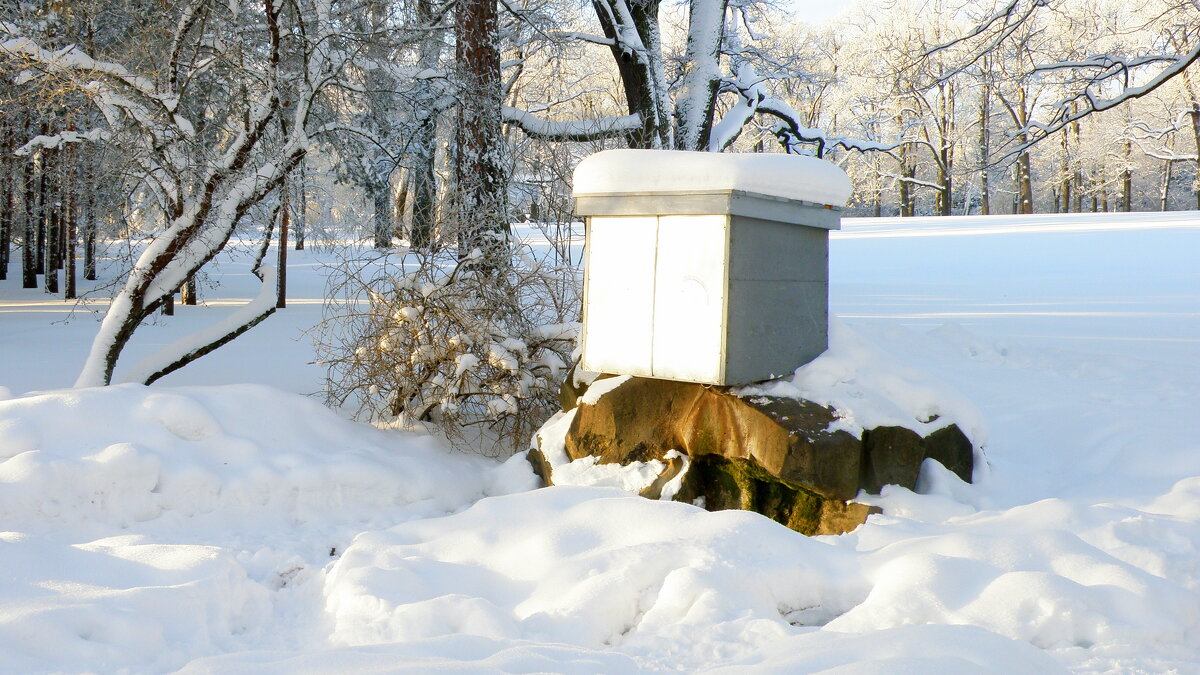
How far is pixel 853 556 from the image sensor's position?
3389 mm

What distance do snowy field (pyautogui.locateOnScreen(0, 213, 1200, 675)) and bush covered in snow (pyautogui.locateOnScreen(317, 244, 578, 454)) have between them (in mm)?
362

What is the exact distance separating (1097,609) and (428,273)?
14.4ft

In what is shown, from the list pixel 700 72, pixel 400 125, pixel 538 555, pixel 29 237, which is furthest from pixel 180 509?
pixel 29 237

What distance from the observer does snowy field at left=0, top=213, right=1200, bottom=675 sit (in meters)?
2.74

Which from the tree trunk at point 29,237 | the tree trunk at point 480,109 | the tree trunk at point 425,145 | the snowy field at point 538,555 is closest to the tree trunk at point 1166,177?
the tree trunk at point 425,145

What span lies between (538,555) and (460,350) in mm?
2341

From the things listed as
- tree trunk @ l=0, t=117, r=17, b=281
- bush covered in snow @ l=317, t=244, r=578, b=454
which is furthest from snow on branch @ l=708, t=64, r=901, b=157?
tree trunk @ l=0, t=117, r=17, b=281

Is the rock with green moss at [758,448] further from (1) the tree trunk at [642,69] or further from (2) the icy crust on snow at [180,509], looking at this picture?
(1) the tree trunk at [642,69]

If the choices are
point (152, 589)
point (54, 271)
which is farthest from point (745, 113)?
point (54, 271)

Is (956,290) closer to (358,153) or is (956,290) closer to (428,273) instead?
(358,153)

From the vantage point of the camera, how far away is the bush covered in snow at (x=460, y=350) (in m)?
5.70

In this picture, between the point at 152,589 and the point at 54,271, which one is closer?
the point at 152,589

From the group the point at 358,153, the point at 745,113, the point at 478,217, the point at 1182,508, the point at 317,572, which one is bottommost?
the point at 317,572

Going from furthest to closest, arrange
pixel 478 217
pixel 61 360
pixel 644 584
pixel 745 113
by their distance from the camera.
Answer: pixel 745 113 < pixel 61 360 < pixel 478 217 < pixel 644 584
